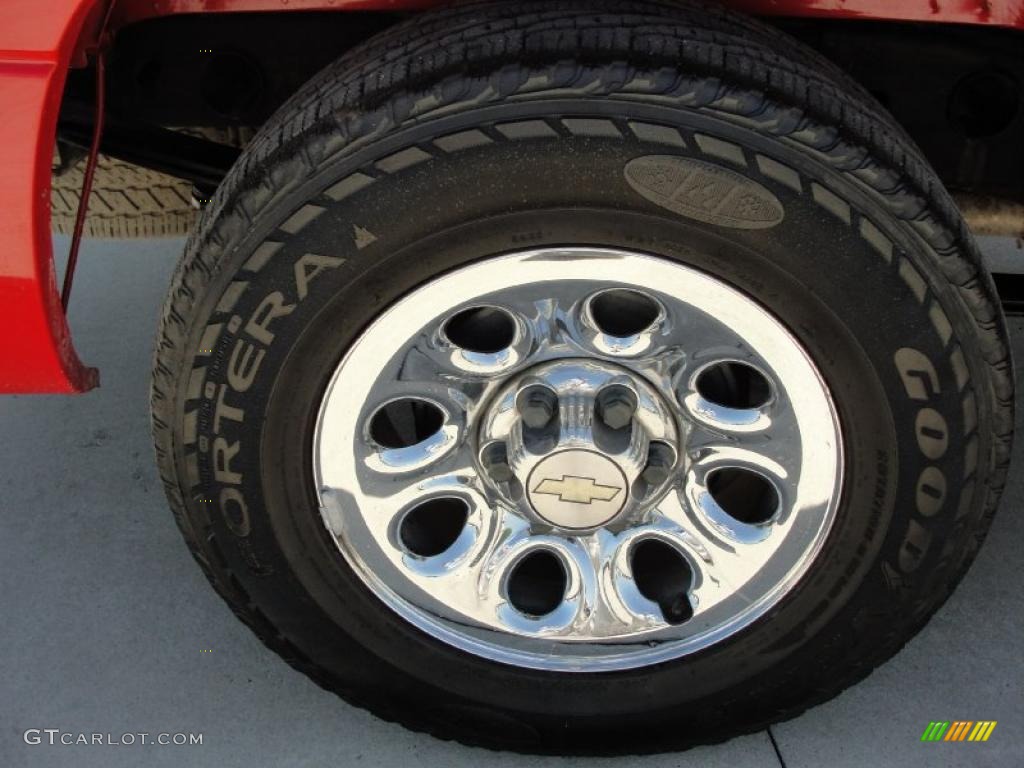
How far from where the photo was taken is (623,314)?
5.94ft

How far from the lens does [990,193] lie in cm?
233

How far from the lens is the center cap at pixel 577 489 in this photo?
68.9 inches

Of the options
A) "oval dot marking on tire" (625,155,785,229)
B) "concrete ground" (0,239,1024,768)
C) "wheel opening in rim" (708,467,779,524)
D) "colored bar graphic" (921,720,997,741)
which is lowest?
"concrete ground" (0,239,1024,768)

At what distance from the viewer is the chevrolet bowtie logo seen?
1.77 meters

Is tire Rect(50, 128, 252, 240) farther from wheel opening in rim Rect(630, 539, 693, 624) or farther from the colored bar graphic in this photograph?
the colored bar graphic

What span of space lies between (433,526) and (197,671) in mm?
613

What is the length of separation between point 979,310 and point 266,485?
3.91ft

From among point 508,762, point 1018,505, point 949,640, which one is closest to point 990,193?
point 1018,505

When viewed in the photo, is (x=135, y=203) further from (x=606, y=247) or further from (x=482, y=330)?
(x=606, y=247)

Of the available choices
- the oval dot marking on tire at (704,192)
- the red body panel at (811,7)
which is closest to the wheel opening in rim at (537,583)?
Answer: the oval dot marking on tire at (704,192)

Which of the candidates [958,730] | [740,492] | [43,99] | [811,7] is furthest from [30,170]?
[958,730]

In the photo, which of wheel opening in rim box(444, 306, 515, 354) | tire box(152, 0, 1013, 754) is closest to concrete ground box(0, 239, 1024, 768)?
tire box(152, 0, 1013, 754)

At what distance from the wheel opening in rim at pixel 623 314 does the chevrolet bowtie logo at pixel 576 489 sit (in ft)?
0.88

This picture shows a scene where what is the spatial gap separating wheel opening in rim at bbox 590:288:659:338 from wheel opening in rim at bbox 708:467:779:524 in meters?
0.35
